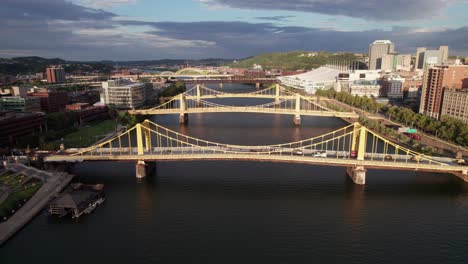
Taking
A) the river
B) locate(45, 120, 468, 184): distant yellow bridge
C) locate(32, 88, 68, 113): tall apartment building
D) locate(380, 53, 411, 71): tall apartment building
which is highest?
locate(380, 53, 411, 71): tall apartment building

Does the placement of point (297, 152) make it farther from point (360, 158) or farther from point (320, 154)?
point (360, 158)

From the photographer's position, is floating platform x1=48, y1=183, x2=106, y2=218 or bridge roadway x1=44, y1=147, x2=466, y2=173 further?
bridge roadway x1=44, y1=147, x2=466, y2=173

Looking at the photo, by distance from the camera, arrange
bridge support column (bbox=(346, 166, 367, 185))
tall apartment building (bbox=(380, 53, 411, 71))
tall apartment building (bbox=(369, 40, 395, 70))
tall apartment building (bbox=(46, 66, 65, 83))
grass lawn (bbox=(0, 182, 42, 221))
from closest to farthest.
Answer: grass lawn (bbox=(0, 182, 42, 221))
bridge support column (bbox=(346, 166, 367, 185))
tall apartment building (bbox=(46, 66, 65, 83))
tall apartment building (bbox=(380, 53, 411, 71))
tall apartment building (bbox=(369, 40, 395, 70))

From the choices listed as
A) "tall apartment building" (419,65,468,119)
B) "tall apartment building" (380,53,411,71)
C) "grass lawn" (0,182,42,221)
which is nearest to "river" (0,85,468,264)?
"grass lawn" (0,182,42,221)

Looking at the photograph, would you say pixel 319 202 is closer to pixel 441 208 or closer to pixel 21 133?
pixel 441 208

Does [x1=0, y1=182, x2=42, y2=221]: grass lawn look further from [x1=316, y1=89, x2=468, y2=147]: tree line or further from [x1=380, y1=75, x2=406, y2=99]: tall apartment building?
[x1=380, y1=75, x2=406, y2=99]: tall apartment building

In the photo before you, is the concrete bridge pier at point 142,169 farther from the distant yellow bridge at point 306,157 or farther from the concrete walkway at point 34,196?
the concrete walkway at point 34,196

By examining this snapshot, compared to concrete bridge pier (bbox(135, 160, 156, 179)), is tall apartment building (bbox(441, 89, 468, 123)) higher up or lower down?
higher up

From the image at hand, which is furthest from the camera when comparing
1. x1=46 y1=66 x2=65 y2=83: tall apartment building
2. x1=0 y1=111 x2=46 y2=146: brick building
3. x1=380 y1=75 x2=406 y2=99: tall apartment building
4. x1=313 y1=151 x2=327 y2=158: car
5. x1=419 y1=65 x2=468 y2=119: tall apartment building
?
x1=46 y1=66 x2=65 y2=83: tall apartment building
